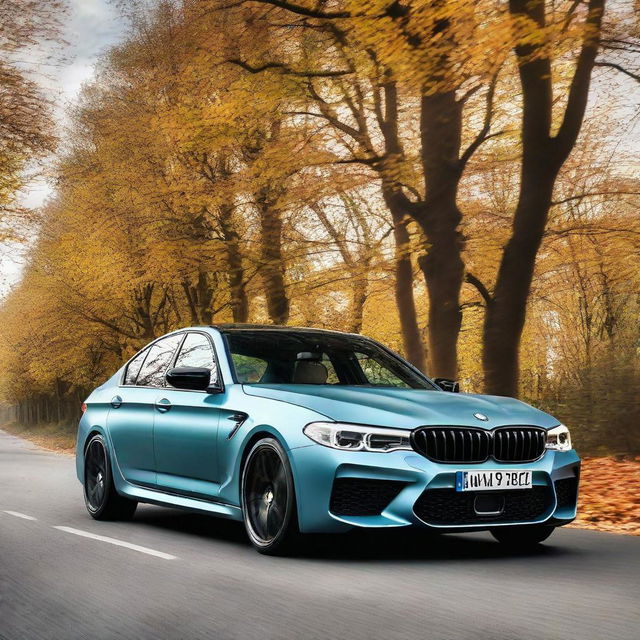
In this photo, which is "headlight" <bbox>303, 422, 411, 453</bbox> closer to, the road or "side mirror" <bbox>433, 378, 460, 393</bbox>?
the road

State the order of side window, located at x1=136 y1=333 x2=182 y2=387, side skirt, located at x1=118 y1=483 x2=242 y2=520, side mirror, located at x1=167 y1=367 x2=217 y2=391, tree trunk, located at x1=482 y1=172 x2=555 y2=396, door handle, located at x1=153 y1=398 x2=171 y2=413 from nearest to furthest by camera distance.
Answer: side skirt, located at x1=118 y1=483 x2=242 y2=520, side mirror, located at x1=167 y1=367 x2=217 y2=391, door handle, located at x1=153 y1=398 x2=171 y2=413, side window, located at x1=136 y1=333 x2=182 y2=387, tree trunk, located at x1=482 y1=172 x2=555 y2=396

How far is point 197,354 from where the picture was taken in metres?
8.75

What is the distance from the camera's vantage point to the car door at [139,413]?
906 cm

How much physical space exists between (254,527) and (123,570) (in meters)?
0.94

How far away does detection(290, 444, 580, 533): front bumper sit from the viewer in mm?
6711

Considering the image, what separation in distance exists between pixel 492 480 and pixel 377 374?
2068 mm

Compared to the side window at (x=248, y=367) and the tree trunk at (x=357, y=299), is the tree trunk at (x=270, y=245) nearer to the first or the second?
the tree trunk at (x=357, y=299)

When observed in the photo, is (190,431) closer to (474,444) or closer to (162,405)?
(162,405)

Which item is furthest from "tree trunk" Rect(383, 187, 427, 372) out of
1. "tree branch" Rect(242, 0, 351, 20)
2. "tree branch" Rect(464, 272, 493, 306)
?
"tree branch" Rect(242, 0, 351, 20)

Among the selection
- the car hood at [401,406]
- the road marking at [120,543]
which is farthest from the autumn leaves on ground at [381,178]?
the road marking at [120,543]

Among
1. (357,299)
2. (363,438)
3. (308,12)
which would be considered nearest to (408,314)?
(357,299)

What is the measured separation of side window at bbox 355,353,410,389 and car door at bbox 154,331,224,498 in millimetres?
1258

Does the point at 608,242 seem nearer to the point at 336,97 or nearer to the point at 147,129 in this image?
the point at 336,97

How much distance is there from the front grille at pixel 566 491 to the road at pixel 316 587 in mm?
360
